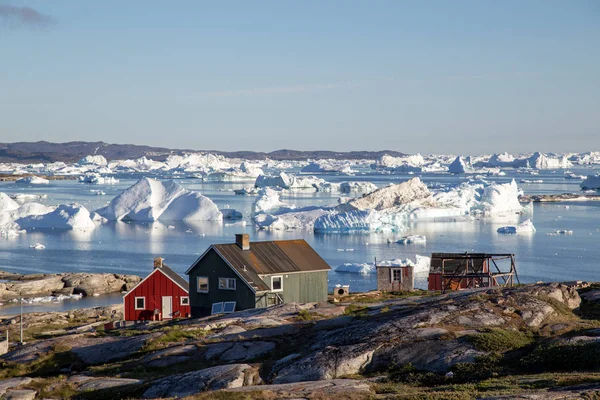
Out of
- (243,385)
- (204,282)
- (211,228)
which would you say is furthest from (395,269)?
(211,228)

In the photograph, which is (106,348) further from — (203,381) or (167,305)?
(167,305)

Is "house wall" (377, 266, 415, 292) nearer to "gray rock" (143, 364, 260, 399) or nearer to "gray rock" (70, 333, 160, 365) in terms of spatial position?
"gray rock" (70, 333, 160, 365)

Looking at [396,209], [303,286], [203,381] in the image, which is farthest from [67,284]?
[396,209]

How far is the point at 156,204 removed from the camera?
6444 cm

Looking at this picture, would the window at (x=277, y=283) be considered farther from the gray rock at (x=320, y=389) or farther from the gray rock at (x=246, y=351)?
the gray rock at (x=320, y=389)

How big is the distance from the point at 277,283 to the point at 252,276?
0.89 meters

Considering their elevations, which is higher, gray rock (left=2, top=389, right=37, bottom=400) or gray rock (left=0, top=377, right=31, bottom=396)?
gray rock (left=2, top=389, right=37, bottom=400)

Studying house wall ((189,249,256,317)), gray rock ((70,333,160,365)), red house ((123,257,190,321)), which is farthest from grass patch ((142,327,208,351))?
red house ((123,257,190,321))

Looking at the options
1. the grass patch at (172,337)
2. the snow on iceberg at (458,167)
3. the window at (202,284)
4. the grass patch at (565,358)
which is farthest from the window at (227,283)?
the snow on iceberg at (458,167)

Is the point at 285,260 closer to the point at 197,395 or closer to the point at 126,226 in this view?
the point at 197,395

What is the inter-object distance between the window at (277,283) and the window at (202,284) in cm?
172

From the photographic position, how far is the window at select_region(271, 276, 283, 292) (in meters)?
21.3

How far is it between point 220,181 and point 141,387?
12657cm

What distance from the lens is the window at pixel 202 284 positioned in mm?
21531
